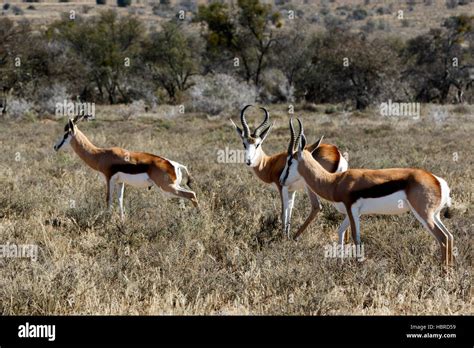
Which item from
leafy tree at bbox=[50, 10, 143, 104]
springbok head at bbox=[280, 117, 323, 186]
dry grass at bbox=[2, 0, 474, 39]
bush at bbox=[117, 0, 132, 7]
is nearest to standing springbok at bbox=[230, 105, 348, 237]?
springbok head at bbox=[280, 117, 323, 186]

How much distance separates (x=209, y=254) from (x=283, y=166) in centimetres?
201

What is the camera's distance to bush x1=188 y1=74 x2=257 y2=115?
27.7 m

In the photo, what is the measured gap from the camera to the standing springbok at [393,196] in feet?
19.7

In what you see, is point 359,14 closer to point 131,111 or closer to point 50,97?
point 50,97

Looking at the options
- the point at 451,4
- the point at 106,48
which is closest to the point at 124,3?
the point at 451,4

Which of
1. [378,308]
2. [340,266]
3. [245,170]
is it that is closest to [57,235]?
[340,266]

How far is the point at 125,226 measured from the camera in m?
7.35

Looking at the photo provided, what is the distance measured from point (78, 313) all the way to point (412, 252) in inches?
137

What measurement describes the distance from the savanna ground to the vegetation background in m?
0.02

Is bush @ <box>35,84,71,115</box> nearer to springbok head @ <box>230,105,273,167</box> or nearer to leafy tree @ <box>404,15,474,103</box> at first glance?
leafy tree @ <box>404,15,474,103</box>

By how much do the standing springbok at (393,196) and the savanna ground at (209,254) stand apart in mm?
380

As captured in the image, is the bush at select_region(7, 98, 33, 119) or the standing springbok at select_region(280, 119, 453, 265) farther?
the bush at select_region(7, 98, 33, 119)

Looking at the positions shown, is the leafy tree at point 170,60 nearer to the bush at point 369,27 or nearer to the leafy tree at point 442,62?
the leafy tree at point 442,62

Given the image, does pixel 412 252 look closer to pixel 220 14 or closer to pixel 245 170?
pixel 245 170
